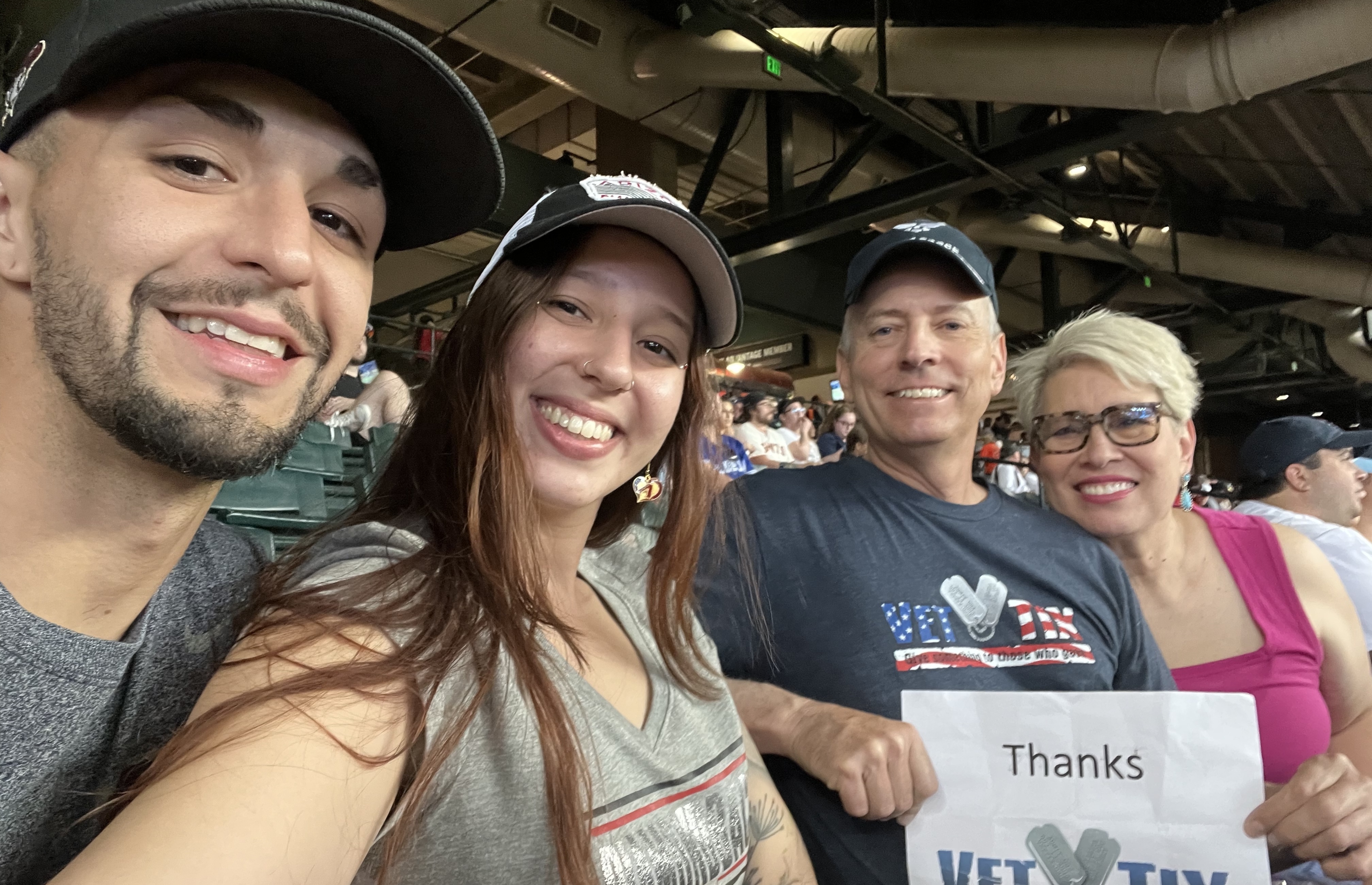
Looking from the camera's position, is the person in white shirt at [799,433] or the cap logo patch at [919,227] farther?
the person in white shirt at [799,433]

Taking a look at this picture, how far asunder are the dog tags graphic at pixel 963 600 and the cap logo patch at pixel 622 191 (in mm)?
817

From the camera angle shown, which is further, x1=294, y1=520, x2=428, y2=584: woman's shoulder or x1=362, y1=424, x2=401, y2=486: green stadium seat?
x1=362, y1=424, x2=401, y2=486: green stadium seat

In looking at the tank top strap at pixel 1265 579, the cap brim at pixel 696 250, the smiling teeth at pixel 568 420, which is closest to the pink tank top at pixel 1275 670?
the tank top strap at pixel 1265 579

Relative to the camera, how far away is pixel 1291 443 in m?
3.36

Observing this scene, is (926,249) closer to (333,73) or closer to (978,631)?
(978,631)

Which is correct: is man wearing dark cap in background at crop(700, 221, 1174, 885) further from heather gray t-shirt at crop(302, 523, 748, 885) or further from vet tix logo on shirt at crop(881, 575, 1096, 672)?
heather gray t-shirt at crop(302, 523, 748, 885)

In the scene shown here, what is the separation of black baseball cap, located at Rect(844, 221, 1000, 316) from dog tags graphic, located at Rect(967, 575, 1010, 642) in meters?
0.59

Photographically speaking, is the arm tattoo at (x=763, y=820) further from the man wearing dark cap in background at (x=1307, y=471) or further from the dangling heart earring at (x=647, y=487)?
the man wearing dark cap in background at (x=1307, y=471)

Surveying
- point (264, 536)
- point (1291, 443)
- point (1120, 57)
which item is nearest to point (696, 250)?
point (264, 536)

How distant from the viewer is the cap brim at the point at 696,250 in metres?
1.02

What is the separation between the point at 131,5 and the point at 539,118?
972 cm

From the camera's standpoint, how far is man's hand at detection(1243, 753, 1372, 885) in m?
0.96

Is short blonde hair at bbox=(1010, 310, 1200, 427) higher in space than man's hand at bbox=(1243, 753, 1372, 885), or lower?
higher

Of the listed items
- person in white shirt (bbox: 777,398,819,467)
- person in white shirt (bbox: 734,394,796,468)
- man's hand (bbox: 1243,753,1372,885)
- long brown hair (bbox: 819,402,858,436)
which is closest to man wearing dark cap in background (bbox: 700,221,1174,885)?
man's hand (bbox: 1243,753,1372,885)
